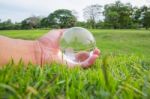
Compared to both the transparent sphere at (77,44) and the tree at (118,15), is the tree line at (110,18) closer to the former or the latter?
the tree at (118,15)

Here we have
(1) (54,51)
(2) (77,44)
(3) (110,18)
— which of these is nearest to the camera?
(1) (54,51)

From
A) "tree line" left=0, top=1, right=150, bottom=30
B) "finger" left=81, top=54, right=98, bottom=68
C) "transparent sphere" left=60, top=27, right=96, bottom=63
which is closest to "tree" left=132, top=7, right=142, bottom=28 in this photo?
"tree line" left=0, top=1, right=150, bottom=30

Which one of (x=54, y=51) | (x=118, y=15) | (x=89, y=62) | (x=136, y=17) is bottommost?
(x=136, y=17)

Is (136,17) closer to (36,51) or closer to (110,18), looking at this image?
(110,18)

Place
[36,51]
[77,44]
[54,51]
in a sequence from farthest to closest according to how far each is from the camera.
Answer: [77,44]
[54,51]
[36,51]

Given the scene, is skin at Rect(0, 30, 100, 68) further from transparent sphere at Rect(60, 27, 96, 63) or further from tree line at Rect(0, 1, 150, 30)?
tree line at Rect(0, 1, 150, 30)

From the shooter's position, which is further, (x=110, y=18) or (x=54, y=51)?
(x=110, y=18)

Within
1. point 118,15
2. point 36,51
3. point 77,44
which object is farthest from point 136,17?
point 36,51
